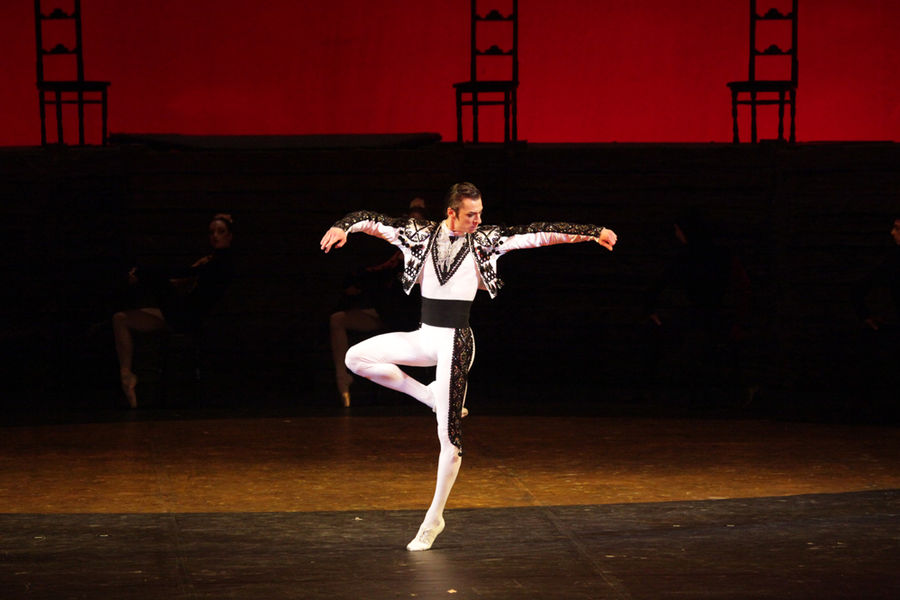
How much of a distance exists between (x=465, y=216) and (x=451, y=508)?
1.61 metres

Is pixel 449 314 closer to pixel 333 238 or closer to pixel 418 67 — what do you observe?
pixel 333 238

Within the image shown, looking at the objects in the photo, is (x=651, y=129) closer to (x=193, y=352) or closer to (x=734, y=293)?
(x=734, y=293)

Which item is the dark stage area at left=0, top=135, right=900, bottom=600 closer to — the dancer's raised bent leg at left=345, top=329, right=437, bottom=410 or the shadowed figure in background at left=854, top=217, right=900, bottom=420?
the shadowed figure in background at left=854, top=217, right=900, bottom=420

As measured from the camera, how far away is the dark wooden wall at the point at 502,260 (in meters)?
11.5

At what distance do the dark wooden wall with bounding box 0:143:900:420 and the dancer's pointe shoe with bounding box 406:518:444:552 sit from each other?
5.13 metres

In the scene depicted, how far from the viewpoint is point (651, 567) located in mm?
5871

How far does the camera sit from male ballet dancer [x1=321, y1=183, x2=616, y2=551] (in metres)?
6.40

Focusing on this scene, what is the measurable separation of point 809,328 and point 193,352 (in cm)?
485

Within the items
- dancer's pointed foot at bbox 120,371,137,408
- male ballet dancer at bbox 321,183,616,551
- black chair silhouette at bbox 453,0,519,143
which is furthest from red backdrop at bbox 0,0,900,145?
male ballet dancer at bbox 321,183,616,551

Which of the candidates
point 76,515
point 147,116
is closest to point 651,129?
point 147,116

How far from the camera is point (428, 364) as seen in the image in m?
6.59

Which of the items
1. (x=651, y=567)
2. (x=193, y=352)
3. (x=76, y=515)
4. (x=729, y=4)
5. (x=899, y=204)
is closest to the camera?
(x=651, y=567)

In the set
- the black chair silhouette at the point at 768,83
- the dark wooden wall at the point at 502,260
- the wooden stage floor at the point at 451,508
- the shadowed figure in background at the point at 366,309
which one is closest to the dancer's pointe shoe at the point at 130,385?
the wooden stage floor at the point at 451,508

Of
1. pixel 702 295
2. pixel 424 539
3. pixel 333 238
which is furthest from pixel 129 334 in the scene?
pixel 424 539
